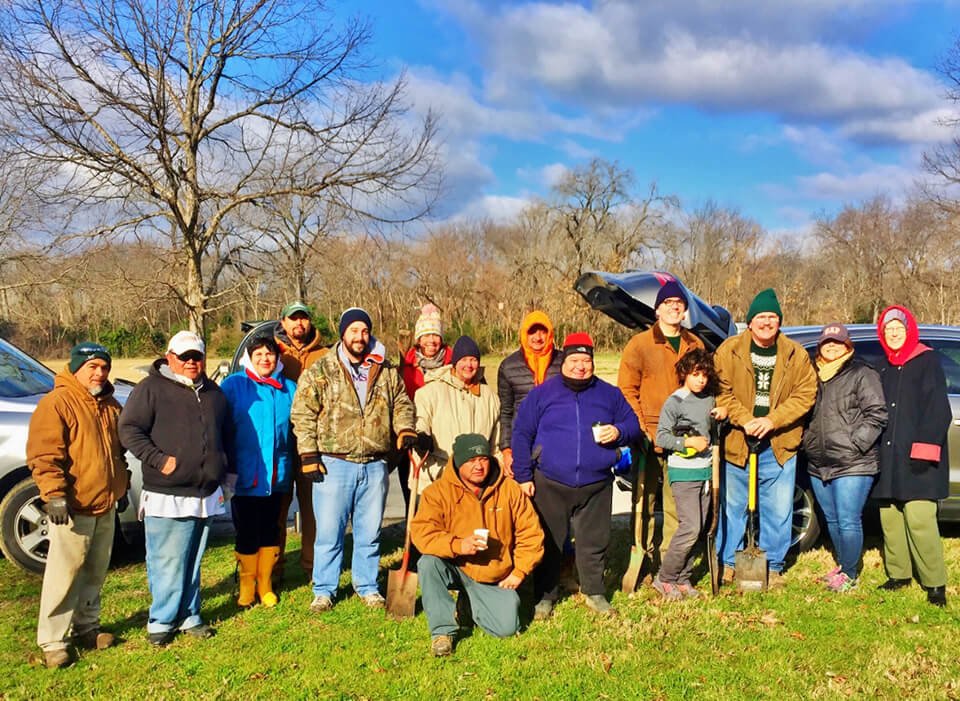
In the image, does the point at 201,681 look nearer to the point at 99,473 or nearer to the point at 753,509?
the point at 99,473

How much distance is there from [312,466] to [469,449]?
1102mm

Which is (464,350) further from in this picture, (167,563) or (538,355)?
(167,563)

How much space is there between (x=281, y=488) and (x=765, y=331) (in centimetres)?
348

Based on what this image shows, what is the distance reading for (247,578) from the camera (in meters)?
4.90

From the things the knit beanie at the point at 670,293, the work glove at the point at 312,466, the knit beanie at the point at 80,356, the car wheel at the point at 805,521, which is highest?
the knit beanie at the point at 670,293

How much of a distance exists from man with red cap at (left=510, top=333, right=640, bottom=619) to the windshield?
407 centimetres

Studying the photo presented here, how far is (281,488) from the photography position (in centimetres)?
494

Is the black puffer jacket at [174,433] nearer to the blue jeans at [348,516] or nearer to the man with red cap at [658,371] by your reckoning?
the blue jeans at [348,516]

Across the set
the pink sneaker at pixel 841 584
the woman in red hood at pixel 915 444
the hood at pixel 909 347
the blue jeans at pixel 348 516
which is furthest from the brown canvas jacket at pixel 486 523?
the hood at pixel 909 347

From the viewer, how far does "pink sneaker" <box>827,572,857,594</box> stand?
5.07 meters

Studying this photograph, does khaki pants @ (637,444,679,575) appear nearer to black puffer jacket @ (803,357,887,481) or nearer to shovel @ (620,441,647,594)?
shovel @ (620,441,647,594)

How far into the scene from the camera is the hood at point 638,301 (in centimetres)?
580

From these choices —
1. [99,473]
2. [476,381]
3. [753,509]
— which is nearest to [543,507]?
[476,381]

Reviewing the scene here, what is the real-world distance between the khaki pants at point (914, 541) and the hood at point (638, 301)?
5.84ft
